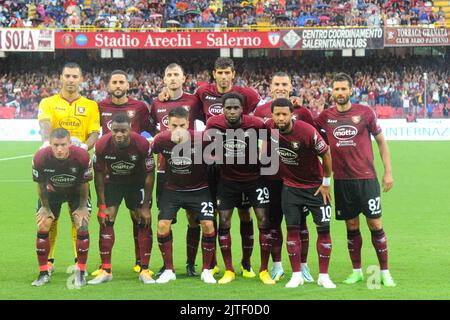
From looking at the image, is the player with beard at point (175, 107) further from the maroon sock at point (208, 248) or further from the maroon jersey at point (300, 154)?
the maroon jersey at point (300, 154)

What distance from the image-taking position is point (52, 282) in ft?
26.4

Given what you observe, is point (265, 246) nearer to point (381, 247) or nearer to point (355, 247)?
point (355, 247)

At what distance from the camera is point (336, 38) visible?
122ft

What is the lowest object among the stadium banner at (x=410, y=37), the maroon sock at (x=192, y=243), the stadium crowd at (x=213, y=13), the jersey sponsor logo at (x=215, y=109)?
the maroon sock at (x=192, y=243)

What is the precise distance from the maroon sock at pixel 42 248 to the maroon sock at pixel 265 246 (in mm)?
2211

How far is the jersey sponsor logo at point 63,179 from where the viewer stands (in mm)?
8133

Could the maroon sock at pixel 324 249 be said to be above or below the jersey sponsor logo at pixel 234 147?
below

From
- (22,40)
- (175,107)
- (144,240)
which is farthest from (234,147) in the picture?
(22,40)

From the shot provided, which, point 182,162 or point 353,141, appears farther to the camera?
point 182,162

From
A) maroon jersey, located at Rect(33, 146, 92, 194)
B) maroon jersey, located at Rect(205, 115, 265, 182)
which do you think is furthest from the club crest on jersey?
maroon jersey, located at Rect(33, 146, 92, 194)

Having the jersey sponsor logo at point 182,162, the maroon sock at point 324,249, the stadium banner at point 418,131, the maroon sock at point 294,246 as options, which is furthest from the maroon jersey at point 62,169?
the stadium banner at point 418,131

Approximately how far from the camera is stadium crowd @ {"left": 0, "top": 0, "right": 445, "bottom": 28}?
125 ft

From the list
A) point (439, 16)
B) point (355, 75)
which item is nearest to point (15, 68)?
point (355, 75)

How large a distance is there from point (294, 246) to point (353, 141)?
1215 millimetres
